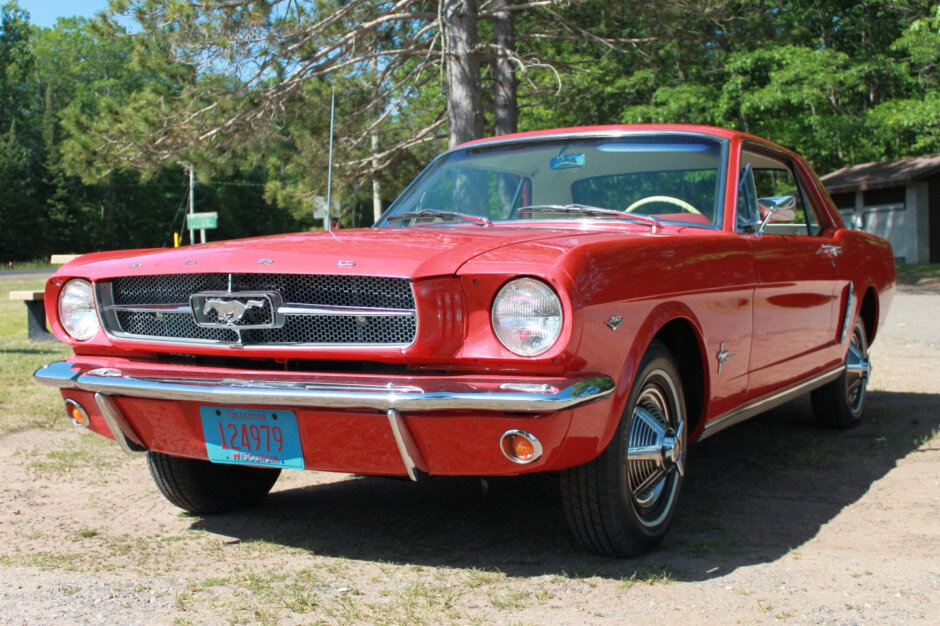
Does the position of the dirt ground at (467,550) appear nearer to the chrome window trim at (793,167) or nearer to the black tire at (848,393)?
the black tire at (848,393)

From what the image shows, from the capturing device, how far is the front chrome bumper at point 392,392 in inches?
111

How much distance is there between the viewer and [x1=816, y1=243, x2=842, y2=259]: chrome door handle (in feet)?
16.5

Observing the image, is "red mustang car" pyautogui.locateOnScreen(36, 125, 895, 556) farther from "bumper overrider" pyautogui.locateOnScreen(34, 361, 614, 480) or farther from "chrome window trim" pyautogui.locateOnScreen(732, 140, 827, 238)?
"chrome window trim" pyautogui.locateOnScreen(732, 140, 827, 238)

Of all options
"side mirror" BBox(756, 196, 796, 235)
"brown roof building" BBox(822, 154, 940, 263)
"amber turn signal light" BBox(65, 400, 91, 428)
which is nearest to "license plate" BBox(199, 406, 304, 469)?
"amber turn signal light" BBox(65, 400, 91, 428)

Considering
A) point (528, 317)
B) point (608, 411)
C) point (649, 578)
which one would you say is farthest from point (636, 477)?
point (528, 317)

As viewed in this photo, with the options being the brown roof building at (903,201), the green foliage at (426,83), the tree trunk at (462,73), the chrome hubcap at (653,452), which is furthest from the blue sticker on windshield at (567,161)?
the brown roof building at (903,201)

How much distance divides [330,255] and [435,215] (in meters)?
1.22

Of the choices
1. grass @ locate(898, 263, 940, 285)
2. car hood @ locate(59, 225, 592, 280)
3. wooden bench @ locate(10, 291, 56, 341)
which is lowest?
grass @ locate(898, 263, 940, 285)

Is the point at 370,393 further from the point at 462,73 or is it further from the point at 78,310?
the point at 462,73

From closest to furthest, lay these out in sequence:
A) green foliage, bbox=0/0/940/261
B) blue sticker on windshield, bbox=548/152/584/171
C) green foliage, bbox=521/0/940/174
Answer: blue sticker on windshield, bbox=548/152/584/171 < green foliage, bbox=0/0/940/261 < green foliage, bbox=521/0/940/174

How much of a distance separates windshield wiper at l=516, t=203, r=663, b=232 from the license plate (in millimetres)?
1544

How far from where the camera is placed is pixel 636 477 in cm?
342

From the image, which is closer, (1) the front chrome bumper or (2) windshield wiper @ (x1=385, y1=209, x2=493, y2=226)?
(1) the front chrome bumper

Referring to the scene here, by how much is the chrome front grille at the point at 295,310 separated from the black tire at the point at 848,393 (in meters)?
3.44
